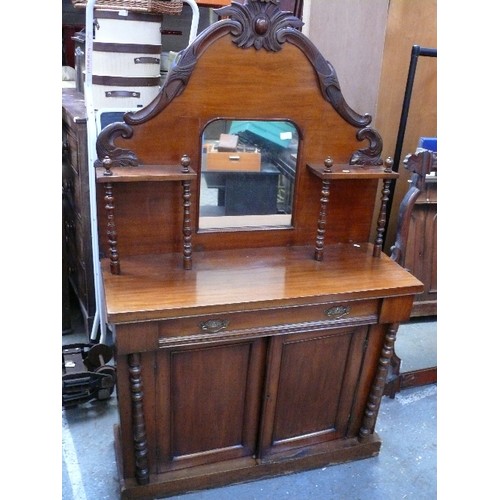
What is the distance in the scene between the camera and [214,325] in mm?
1438

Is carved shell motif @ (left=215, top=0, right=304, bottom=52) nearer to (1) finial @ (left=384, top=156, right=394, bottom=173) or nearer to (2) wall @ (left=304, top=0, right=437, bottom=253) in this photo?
(1) finial @ (left=384, top=156, right=394, bottom=173)

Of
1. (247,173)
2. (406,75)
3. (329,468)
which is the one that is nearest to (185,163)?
(247,173)

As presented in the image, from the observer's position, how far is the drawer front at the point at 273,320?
Answer: 141 cm

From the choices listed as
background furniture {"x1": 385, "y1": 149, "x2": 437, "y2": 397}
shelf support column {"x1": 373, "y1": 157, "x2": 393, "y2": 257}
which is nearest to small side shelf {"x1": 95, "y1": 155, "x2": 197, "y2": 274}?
shelf support column {"x1": 373, "y1": 157, "x2": 393, "y2": 257}

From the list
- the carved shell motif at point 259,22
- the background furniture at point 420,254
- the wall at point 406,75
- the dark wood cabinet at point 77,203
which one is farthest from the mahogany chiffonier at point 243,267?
the wall at point 406,75

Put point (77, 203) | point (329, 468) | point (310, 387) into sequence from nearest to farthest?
point (310, 387) → point (329, 468) → point (77, 203)

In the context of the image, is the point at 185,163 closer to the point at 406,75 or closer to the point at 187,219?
the point at 187,219

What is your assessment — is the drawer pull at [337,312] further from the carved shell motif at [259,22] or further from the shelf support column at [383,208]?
the carved shell motif at [259,22]

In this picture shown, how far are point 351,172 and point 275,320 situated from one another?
1.79ft

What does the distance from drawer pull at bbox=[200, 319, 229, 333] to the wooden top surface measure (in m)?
0.06

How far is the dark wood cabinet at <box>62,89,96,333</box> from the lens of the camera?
2076mm

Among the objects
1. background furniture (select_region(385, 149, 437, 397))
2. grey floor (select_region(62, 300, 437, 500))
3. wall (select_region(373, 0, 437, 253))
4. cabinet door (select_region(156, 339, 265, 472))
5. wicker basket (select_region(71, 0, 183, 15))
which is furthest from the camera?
wall (select_region(373, 0, 437, 253))

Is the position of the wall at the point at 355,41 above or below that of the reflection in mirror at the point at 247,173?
above

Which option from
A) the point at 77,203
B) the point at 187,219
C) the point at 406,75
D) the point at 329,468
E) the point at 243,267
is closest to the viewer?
the point at 187,219
